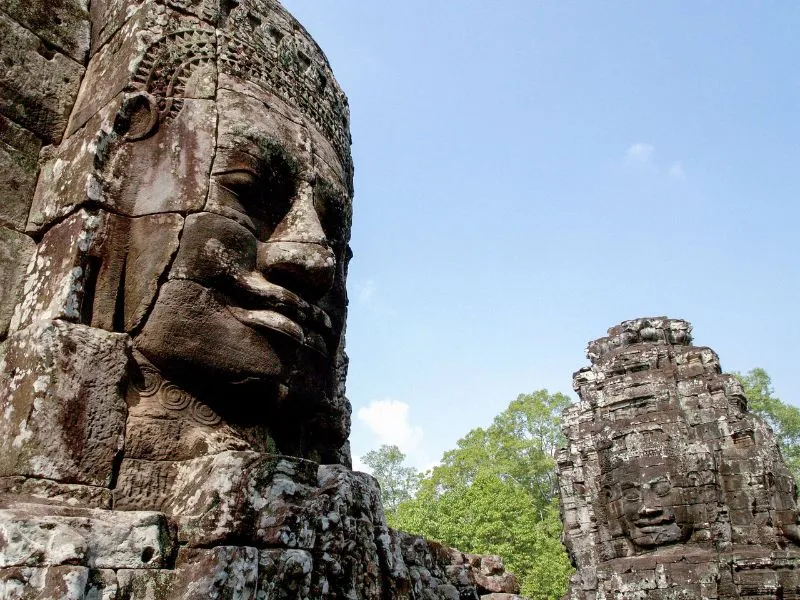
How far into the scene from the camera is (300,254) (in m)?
2.73

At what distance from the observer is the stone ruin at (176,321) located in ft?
6.84

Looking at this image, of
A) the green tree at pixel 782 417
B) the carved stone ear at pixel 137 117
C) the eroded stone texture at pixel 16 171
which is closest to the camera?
the carved stone ear at pixel 137 117

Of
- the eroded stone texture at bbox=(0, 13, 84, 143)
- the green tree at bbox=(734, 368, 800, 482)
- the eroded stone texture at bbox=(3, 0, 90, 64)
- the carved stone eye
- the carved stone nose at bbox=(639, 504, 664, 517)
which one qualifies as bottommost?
the carved stone nose at bbox=(639, 504, 664, 517)

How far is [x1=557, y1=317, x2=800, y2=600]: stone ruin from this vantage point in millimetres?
11461

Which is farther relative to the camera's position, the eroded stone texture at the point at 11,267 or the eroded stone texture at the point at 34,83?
the eroded stone texture at the point at 34,83

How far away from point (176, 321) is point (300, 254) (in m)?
0.55

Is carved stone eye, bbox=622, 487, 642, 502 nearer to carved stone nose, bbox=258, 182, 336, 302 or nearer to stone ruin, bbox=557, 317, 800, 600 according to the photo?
stone ruin, bbox=557, 317, 800, 600

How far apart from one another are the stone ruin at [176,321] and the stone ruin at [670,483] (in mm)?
9803

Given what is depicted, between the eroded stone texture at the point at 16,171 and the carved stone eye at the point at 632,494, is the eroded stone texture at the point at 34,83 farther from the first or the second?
the carved stone eye at the point at 632,494

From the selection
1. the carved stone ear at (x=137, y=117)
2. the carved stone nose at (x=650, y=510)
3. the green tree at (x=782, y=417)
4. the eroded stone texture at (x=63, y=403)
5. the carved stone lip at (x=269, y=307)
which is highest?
the green tree at (x=782, y=417)

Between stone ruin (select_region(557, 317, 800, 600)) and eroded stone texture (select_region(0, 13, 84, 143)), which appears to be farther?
stone ruin (select_region(557, 317, 800, 600))

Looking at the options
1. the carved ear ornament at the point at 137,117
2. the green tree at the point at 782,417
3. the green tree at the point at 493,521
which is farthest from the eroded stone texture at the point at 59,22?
the green tree at the point at 782,417

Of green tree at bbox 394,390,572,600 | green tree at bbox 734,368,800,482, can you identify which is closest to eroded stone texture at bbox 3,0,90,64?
green tree at bbox 394,390,572,600

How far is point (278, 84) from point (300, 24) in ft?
2.10
